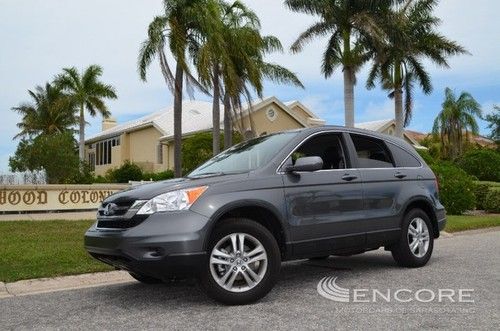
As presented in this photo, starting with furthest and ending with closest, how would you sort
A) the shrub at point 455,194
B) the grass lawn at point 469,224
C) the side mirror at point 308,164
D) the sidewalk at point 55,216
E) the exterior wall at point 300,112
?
the exterior wall at point 300,112
the shrub at point 455,194
the sidewalk at point 55,216
the grass lawn at point 469,224
the side mirror at point 308,164

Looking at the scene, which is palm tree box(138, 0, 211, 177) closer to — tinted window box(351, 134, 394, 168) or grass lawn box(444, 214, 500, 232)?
grass lawn box(444, 214, 500, 232)

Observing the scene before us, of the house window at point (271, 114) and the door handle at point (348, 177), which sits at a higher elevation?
the house window at point (271, 114)

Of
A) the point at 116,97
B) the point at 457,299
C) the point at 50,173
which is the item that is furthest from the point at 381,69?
the point at 457,299

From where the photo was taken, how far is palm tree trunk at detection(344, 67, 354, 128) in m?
30.1

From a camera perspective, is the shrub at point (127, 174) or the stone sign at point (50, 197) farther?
the shrub at point (127, 174)

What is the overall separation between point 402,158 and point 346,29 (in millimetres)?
24158

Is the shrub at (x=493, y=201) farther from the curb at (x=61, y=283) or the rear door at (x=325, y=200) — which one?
the curb at (x=61, y=283)

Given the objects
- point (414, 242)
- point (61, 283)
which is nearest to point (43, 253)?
point (61, 283)

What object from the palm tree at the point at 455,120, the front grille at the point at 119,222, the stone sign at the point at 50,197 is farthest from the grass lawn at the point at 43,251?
the palm tree at the point at 455,120

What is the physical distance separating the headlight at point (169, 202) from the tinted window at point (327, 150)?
179 centimetres

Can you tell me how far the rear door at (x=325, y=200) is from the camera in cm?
604

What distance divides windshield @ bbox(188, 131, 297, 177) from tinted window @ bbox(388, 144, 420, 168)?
5.74 ft

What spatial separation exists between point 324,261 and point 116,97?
43.5 metres

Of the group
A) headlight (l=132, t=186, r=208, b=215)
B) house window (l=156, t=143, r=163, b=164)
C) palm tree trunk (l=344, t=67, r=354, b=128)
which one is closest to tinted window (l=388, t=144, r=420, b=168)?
headlight (l=132, t=186, r=208, b=215)
